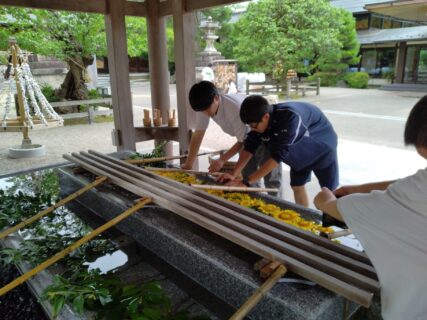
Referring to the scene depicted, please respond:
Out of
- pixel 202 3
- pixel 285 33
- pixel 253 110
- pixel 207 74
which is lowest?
pixel 253 110

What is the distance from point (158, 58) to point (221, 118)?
1803mm

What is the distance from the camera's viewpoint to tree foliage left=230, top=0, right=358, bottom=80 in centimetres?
1645

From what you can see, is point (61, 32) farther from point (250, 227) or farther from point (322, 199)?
point (322, 199)

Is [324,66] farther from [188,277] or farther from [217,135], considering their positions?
[188,277]

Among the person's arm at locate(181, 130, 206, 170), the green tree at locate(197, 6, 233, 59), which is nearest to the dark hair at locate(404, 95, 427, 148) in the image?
the person's arm at locate(181, 130, 206, 170)

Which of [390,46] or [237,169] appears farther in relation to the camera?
[390,46]

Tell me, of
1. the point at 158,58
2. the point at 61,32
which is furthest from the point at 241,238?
the point at 61,32

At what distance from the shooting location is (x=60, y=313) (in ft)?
4.86

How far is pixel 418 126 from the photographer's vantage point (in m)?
1.07

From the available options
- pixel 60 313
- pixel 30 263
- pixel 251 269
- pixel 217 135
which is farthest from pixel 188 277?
pixel 217 135

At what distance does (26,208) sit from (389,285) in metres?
2.56

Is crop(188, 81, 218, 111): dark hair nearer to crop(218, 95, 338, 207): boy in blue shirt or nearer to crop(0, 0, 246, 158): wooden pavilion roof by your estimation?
crop(218, 95, 338, 207): boy in blue shirt

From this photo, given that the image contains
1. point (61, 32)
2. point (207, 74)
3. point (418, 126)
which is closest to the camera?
point (418, 126)

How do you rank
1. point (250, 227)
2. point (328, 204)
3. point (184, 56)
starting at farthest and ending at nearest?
point (184, 56), point (250, 227), point (328, 204)
